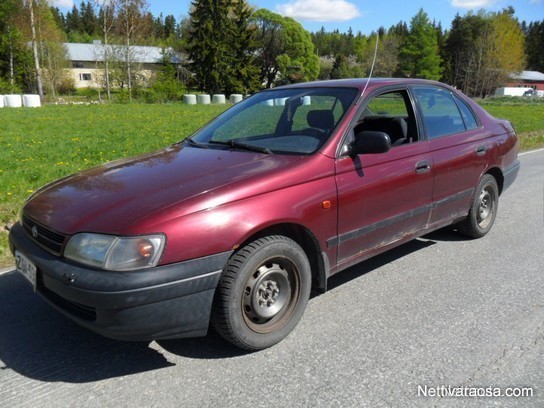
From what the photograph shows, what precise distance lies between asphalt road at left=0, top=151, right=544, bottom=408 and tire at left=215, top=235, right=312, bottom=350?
0.14 metres

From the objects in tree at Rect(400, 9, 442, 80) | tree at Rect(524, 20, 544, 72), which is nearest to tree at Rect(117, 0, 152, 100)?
tree at Rect(400, 9, 442, 80)

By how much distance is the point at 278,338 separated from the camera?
2.95 m

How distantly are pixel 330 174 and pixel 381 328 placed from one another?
110 centimetres

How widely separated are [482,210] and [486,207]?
90 millimetres

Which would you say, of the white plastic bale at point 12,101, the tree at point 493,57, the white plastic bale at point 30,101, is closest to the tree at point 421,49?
the tree at point 493,57

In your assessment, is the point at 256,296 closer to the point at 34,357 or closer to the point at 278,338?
the point at 278,338

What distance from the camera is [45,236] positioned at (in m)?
2.78

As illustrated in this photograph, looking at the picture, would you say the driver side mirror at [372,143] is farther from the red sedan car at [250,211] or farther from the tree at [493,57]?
the tree at [493,57]

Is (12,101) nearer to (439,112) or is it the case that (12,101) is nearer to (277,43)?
(439,112)

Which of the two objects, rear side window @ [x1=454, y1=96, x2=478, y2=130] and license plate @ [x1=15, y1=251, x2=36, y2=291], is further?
rear side window @ [x1=454, y1=96, x2=478, y2=130]

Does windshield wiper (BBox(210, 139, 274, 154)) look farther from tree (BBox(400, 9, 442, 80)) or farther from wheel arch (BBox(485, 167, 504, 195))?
tree (BBox(400, 9, 442, 80))

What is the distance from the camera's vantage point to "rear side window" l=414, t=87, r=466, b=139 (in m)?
4.15

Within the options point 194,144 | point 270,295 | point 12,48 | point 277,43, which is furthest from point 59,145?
point 277,43

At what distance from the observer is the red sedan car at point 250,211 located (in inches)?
96.2
